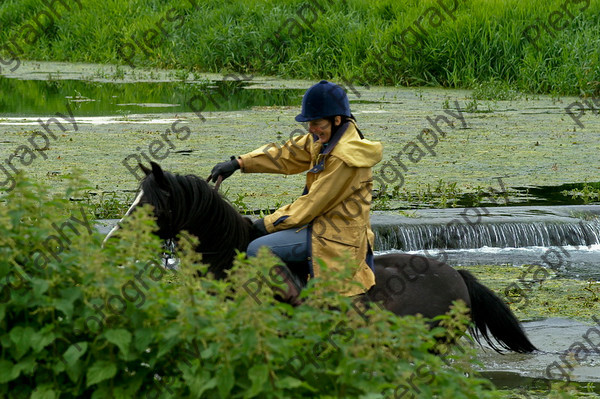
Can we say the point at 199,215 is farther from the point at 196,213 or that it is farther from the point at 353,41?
the point at 353,41

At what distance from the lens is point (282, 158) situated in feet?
14.5

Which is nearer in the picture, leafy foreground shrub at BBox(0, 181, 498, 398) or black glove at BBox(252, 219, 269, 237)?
leafy foreground shrub at BBox(0, 181, 498, 398)

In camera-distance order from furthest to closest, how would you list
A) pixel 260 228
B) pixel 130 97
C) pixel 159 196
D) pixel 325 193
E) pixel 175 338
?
pixel 130 97
pixel 260 228
pixel 325 193
pixel 159 196
pixel 175 338

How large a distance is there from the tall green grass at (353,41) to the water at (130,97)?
105 centimetres

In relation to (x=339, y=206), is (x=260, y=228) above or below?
below

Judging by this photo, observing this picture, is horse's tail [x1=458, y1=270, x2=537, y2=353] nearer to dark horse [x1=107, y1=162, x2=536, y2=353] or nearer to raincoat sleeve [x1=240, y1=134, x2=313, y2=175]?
dark horse [x1=107, y1=162, x2=536, y2=353]

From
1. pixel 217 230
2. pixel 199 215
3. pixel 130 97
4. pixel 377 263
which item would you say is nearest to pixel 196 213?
pixel 199 215

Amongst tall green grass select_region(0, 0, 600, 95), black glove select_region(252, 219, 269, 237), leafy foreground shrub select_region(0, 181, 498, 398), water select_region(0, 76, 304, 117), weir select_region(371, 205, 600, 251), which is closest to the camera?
leafy foreground shrub select_region(0, 181, 498, 398)

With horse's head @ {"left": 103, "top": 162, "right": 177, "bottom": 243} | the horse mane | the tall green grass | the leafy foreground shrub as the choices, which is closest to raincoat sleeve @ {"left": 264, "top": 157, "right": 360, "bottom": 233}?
the horse mane

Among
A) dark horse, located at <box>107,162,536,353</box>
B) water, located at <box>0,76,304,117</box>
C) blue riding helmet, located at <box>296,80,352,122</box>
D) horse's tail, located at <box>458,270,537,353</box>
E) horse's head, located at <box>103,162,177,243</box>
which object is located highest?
blue riding helmet, located at <box>296,80,352,122</box>

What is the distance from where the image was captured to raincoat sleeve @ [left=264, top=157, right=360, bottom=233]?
3936mm

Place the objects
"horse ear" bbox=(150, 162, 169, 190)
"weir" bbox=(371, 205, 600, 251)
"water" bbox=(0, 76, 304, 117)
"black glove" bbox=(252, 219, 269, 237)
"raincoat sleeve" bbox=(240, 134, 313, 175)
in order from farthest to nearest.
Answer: "water" bbox=(0, 76, 304, 117) < "weir" bbox=(371, 205, 600, 251) < "raincoat sleeve" bbox=(240, 134, 313, 175) < "black glove" bbox=(252, 219, 269, 237) < "horse ear" bbox=(150, 162, 169, 190)

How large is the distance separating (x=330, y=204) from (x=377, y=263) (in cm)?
44

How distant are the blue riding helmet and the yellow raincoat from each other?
0.11 m
